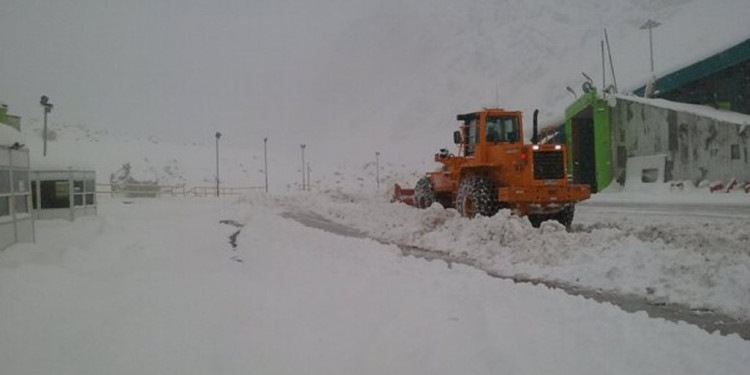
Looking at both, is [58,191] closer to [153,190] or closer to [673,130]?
[673,130]

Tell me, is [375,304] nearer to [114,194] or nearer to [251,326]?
[251,326]

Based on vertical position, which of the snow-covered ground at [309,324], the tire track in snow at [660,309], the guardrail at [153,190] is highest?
the guardrail at [153,190]

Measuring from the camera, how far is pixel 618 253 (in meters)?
7.97

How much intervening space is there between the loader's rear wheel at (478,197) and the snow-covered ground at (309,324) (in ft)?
15.1

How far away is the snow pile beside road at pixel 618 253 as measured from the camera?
648cm

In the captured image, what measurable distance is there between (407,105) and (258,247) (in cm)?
7357

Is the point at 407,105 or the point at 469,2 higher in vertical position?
the point at 469,2

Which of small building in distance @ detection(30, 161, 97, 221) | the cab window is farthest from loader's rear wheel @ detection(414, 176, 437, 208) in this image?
small building in distance @ detection(30, 161, 97, 221)

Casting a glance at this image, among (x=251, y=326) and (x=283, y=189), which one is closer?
(x=251, y=326)

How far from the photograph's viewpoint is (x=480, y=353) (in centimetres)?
427

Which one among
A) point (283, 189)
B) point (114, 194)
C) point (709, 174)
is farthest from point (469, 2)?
point (709, 174)

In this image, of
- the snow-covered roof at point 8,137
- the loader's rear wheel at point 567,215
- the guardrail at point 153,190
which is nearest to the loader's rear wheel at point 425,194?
the loader's rear wheel at point 567,215

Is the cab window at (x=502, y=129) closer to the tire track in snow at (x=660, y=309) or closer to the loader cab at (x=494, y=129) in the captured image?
the loader cab at (x=494, y=129)

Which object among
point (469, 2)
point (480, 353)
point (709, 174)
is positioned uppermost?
point (469, 2)
